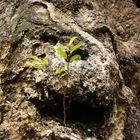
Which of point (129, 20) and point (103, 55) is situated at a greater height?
point (103, 55)

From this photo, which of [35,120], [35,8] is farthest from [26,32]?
[35,120]

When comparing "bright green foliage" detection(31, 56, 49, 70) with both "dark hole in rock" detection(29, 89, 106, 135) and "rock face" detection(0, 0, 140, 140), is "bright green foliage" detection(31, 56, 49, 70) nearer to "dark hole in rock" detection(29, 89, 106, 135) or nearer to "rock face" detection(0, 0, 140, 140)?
"rock face" detection(0, 0, 140, 140)

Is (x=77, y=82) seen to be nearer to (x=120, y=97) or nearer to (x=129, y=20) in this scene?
(x=120, y=97)

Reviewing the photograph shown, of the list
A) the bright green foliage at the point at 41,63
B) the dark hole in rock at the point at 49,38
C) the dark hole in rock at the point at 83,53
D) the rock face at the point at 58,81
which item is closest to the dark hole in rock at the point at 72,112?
the rock face at the point at 58,81

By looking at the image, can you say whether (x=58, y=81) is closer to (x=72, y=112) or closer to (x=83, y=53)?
(x=72, y=112)

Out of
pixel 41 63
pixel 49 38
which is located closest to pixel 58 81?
pixel 41 63

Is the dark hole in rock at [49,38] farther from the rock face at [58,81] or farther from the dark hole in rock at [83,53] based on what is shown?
the dark hole in rock at [83,53]

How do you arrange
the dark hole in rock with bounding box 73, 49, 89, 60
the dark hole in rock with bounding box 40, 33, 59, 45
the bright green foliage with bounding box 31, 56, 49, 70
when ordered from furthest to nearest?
the dark hole in rock with bounding box 40, 33, 59, 45 → the dark hole in rock with bounding box 73, 49, 89, 60 → the bright green foliage with bounding box 31, 56, 49, 70

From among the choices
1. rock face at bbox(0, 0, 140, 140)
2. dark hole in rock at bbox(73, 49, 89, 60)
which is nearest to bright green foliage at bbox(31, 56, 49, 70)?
rock face at bbox(0, 0, 140, 140)
